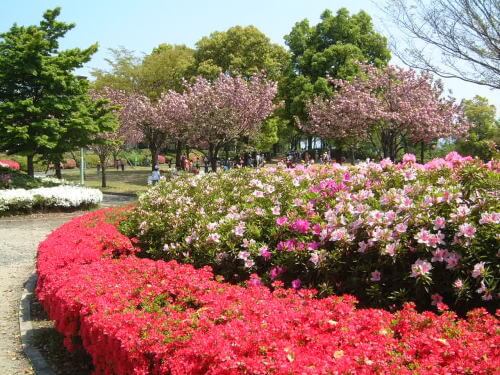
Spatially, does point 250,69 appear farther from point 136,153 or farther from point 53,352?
point 53,352

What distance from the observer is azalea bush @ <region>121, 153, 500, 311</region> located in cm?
415

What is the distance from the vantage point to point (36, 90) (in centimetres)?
2048

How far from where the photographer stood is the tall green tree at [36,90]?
19094 millimetres

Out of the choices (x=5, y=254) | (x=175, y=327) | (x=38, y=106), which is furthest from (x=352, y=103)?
(x=175, y=327)

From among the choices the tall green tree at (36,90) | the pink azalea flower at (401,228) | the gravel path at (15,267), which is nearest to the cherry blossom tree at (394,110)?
the tall green tree at (36,90)

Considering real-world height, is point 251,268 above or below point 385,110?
below

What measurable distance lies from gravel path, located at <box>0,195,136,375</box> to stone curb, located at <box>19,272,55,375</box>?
6 cm

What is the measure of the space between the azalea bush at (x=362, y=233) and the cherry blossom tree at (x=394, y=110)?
1721 centimetres

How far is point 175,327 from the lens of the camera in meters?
3.59

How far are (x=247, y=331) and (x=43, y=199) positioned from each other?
15519 millimetres

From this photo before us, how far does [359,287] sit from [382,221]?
633 millimetres

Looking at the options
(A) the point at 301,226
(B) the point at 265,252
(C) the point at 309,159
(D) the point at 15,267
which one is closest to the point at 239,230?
(B) the point at 265,252

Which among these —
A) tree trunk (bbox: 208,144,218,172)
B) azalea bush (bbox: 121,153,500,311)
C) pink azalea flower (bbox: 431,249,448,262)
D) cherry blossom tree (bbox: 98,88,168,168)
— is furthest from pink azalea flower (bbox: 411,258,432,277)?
cherry blossom tree (bbox: 98,88,168,168)

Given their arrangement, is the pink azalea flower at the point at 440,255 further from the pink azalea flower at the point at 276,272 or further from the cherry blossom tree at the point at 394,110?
the cherry blossom tree at the point at 394,110
